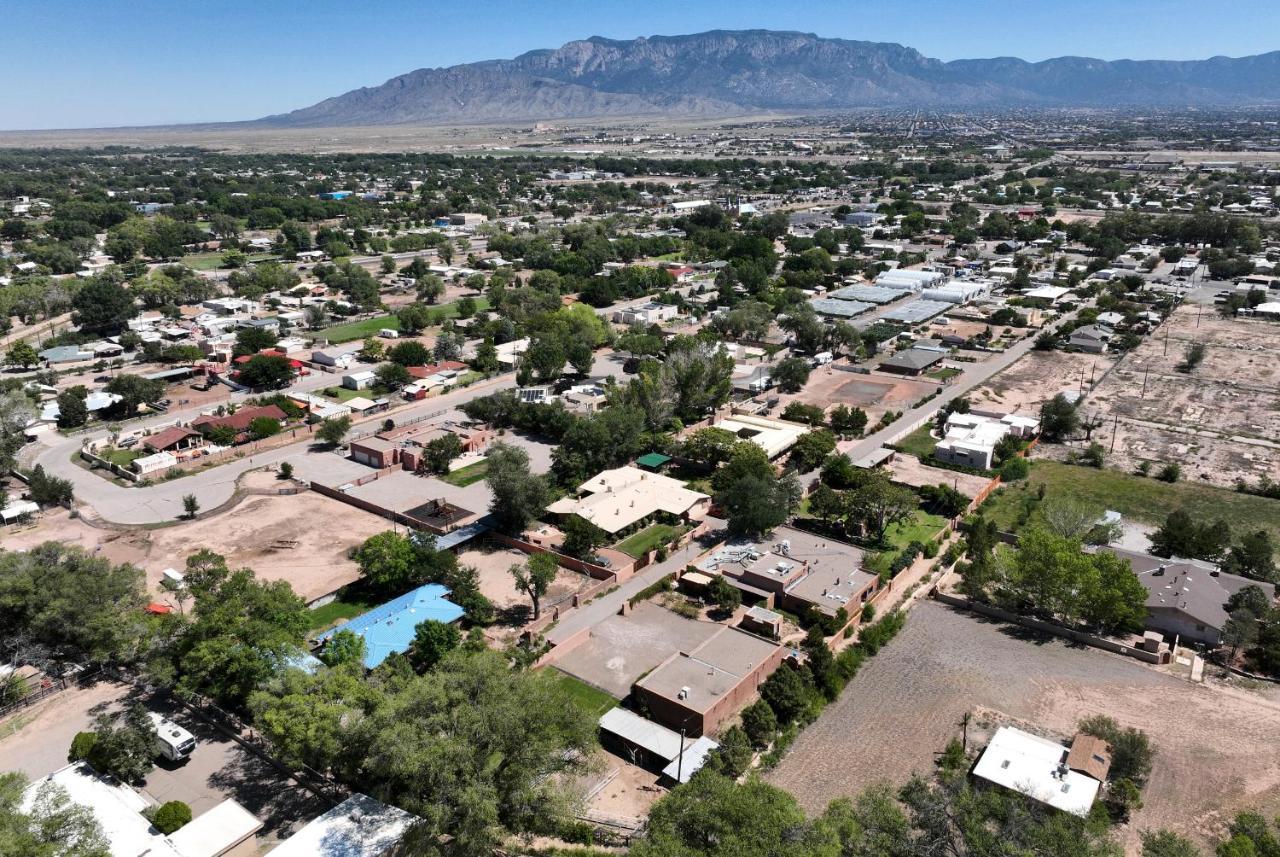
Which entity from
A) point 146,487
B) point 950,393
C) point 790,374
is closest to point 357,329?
point 146,487

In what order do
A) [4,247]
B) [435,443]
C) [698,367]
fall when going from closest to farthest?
[435,443]
[698,367]
[4,247]

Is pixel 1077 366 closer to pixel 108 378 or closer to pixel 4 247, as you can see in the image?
pixel 108 378

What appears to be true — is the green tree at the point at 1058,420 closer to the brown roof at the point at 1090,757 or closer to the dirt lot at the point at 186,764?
the brown roof at the point at 1090,757

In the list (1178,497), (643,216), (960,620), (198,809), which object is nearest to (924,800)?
(960,620)

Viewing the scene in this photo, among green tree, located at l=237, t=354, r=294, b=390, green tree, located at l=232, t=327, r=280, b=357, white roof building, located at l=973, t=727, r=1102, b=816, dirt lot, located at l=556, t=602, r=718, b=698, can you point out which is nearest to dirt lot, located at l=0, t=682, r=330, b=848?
dirt lot, located at l=556, t=602, r=718, b=698

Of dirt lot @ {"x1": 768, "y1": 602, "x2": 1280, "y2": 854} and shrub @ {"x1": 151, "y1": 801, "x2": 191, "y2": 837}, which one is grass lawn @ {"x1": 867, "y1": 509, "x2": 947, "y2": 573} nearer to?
dirt lot @ {"x1": 768, "y1": 602, "x2": 1280, "y2": 854}
